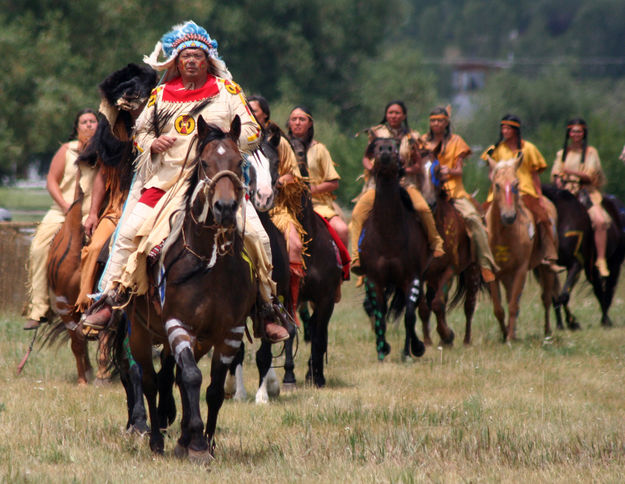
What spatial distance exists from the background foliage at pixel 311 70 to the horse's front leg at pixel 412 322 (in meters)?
2.70

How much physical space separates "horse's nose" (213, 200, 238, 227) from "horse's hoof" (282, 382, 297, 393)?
441cm

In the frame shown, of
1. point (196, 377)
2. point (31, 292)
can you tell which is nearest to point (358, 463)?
point (196, 377)

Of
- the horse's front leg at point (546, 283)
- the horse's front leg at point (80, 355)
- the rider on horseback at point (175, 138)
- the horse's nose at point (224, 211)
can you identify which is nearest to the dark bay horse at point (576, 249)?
the horse's front leg at point (546, 283)

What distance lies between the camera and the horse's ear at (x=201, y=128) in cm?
638

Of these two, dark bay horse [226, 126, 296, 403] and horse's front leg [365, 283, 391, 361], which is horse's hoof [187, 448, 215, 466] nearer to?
dark bay horse [226, 126, 296, 403]

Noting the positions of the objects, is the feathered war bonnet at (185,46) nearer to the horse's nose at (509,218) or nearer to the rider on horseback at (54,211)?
the rider on horseback at (54,211)

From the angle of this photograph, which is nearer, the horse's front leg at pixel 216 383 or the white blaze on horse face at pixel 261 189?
the horse's front leg at pixel 216 383

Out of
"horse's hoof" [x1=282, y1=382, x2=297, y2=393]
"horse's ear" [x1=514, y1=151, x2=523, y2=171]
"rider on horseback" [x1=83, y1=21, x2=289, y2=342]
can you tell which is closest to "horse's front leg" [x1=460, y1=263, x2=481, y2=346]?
"horse's ear" [x1=514, y1=151, x2=523, y2=171]

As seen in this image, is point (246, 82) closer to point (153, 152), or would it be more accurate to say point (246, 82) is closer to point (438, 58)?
point (153, 152)

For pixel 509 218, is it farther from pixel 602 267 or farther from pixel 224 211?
pixel 224 211

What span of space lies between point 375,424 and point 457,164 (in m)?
6.72

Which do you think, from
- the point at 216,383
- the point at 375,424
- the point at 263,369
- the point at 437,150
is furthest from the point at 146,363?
the point at 437,150

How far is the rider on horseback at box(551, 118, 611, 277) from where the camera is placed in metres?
16.9

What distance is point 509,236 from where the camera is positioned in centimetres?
1425
